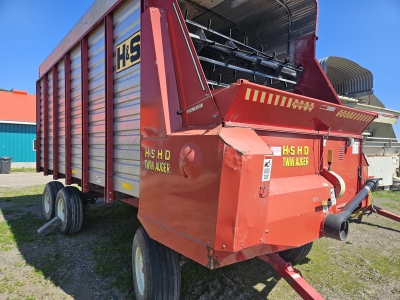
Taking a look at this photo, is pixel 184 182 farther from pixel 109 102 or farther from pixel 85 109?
pixel 85 109

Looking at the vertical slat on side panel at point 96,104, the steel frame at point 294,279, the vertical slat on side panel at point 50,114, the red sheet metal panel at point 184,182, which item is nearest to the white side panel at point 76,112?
the vertical slat on side panel at point 96,104

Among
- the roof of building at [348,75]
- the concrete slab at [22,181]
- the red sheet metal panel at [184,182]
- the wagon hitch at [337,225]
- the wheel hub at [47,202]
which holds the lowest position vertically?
the concrete slab at [22,181]

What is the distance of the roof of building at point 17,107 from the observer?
57.0 ft

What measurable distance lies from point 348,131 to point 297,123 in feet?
3.35

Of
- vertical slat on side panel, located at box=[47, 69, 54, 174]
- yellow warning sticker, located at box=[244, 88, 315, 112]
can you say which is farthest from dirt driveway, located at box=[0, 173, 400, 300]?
yellow warning sticker, located at box=[244, 88, 315, 112]

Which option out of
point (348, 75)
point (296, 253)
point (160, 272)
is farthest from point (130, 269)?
point (348, 75)

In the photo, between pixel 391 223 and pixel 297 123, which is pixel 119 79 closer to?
pixel 297 123

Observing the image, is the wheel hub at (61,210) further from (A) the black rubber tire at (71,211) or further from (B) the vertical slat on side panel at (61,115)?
(B) the vertical slat on side panel at (61,115)

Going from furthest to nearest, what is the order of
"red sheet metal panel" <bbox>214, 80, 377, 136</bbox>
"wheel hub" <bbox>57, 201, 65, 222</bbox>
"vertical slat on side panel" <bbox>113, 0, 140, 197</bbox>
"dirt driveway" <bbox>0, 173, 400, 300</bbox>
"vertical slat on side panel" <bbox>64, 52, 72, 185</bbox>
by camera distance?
"wheel hub" <bbox>57, 201, 65, 222</bbox>
"vertical slat on side panel" <bbox>64, 52, 72, 185</bbox>
"dirt driveway" <bbox>0, 173, 400, 300</bbox>
"vertical slat on side panel" <bbox>113, 0, 140, 197</bbox>
"red sheet metal panel" <bbox>214, 80, 377, 136</bbox>

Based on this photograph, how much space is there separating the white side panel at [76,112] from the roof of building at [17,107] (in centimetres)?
1540

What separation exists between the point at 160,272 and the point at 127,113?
162 cm

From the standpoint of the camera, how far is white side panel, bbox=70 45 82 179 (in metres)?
4.25

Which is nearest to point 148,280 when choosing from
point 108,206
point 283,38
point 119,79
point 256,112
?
point 256,112

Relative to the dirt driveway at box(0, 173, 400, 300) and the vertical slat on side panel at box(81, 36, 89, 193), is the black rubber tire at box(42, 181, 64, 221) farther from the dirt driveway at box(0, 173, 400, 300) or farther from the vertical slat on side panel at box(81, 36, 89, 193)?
the vertical slat on side panel at box(81, 36, 89, 193)
